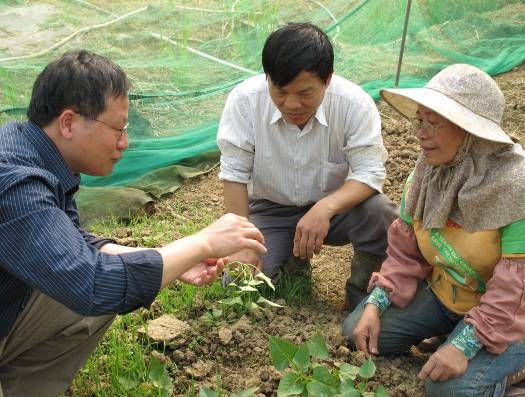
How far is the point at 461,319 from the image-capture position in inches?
106

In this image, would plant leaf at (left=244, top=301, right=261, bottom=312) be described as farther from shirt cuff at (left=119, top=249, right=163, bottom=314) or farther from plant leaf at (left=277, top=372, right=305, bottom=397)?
shirt cuff at (left=119, top=249, right=163, bottom=314)

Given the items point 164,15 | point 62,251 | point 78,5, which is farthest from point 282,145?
point 78,5

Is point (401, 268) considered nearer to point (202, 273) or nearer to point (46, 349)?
point (202, 273)

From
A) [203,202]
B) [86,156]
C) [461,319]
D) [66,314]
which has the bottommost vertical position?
[203,202]

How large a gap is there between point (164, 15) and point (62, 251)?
134 inches

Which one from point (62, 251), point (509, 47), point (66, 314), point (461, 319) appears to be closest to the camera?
point (62, 251)

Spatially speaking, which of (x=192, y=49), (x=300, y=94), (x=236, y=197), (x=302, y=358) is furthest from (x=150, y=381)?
(x=192, y=49)

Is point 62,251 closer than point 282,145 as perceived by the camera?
Yes

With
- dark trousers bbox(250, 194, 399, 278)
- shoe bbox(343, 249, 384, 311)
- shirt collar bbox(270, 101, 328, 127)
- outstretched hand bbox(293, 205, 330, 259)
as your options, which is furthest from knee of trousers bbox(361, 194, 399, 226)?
shirt collar bbox(270, 101, 328, 127)

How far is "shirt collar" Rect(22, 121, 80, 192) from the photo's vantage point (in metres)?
2.05

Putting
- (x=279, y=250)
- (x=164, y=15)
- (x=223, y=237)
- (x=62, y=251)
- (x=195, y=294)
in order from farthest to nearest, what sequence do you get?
(x=164, y=15)
(x=279, y=250)
(x=195, y=294)
(x=223, y=237)
(x=62, y=251)

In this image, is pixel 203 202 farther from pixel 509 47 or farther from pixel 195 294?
pixel 509 47

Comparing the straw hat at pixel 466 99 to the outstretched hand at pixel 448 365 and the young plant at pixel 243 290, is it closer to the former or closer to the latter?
the outstretched hand at pixel 448 365

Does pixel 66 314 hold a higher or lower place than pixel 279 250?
higher
